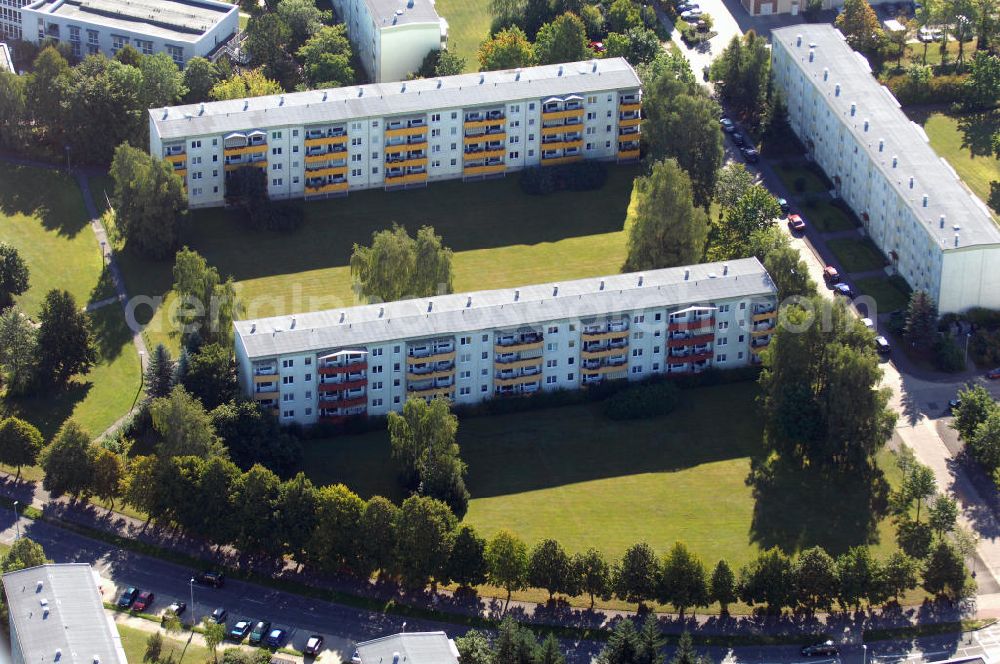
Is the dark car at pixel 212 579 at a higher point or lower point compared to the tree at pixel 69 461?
lower

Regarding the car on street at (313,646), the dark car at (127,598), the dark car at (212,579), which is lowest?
the car on street at (313,646)

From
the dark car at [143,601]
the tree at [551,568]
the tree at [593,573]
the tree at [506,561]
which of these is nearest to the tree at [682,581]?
the tree at [593,573]

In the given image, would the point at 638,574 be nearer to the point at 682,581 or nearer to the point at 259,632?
the point at 682,581

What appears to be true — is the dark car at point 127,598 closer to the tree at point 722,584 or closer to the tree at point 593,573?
the tree at point 593,573

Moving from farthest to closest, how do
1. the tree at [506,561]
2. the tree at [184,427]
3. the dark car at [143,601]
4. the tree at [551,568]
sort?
the tree at [184,427] → the dark car at [143,601] → the tree at [506,561] → the tree at [551,568]

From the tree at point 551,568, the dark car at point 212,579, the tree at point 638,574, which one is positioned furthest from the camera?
the dark car at point 212,579

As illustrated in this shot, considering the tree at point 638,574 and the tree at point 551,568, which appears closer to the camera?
the tree at point 638,574
